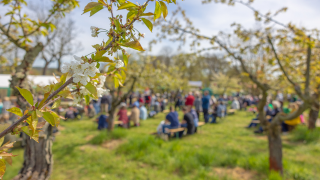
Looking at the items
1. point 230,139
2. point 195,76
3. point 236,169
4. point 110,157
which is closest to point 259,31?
point 236,169

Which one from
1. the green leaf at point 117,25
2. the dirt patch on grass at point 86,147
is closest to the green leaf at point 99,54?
the green leaf at point 117,25

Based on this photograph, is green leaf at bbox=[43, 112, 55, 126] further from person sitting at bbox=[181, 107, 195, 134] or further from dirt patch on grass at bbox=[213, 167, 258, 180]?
person sitting at bbox=[181, 107, 195, 134]

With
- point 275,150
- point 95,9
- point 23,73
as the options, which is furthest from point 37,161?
point 275,150

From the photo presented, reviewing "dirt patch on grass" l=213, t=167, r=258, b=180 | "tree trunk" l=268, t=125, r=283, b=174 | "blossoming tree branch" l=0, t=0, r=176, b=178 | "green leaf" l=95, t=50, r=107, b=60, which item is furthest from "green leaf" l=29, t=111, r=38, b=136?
"tree trunk" l=268, t=125, r=283, b=174

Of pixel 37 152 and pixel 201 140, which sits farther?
pixel 201 140

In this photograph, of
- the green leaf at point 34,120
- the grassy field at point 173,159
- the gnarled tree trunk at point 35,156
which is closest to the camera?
the green leaf at point 34,120

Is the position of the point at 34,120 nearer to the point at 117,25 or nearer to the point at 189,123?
the point at 117,25

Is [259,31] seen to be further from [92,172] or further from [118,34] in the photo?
[92,172]

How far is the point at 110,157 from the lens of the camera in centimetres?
470

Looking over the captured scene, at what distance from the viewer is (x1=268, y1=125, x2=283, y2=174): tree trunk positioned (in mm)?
3689

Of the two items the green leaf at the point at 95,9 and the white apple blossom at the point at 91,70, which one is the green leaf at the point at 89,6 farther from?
the white apple blossom at the point at 91,70

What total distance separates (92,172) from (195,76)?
34.3 metres

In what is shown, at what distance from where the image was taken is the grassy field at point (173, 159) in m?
3.85

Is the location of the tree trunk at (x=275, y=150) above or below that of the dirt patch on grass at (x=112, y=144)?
above
